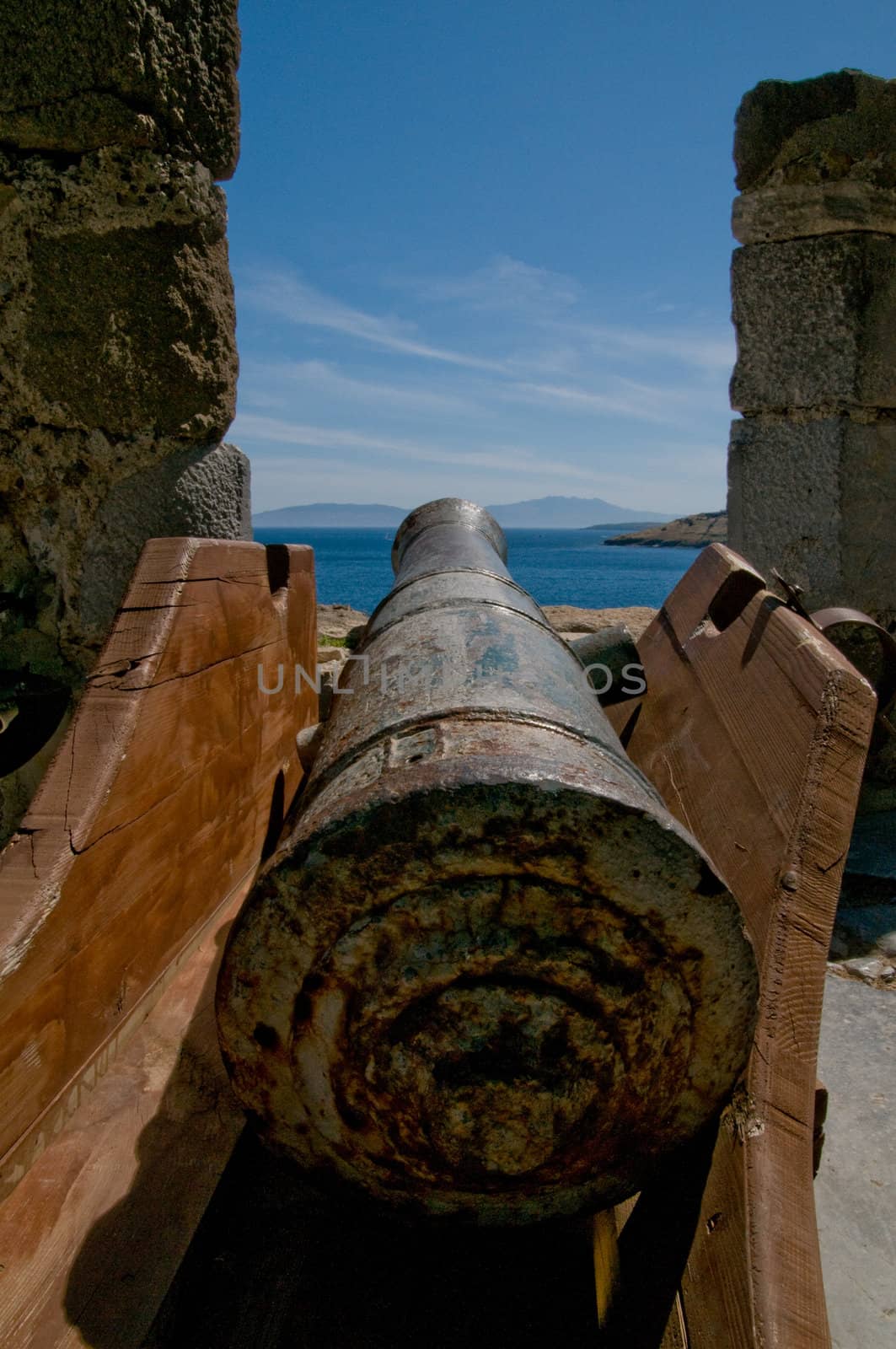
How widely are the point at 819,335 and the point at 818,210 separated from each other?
48 centimetres

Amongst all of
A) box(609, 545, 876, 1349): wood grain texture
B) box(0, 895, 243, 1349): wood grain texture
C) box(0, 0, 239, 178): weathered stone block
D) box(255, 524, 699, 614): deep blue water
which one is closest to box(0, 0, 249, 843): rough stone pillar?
box(0, 0, 239, 178): weathered stone block

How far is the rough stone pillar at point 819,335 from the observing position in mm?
3760

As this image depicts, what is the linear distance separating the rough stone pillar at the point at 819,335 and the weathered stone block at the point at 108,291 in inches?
96.2

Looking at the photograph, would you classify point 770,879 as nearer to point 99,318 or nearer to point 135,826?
point 135,826

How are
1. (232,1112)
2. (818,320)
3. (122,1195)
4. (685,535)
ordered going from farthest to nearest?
(685,535), (818,320), (232,1112), (122,1195)

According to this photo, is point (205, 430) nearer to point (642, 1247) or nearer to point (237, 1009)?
point (237, 1009)

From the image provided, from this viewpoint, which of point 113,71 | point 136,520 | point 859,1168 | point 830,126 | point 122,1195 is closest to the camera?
point 122,1195

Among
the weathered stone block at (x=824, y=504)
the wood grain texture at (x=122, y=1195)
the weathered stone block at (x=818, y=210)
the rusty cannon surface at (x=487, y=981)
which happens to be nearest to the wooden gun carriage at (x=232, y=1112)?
the wood grain texture at (x=122, y=1195)

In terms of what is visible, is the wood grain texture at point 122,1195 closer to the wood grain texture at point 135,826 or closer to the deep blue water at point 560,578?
the wood grain texture at point 135,826

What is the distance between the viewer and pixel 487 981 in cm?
118

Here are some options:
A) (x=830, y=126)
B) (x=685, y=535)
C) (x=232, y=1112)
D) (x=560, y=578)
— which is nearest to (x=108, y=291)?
(x=232, y=1112)

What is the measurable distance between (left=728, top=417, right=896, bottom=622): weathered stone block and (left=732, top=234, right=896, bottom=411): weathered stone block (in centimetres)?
13

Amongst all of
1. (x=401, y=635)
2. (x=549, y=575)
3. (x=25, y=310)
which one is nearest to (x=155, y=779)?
(x=401, y=635)

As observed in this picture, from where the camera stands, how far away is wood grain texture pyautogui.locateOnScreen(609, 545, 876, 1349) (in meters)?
1.17
